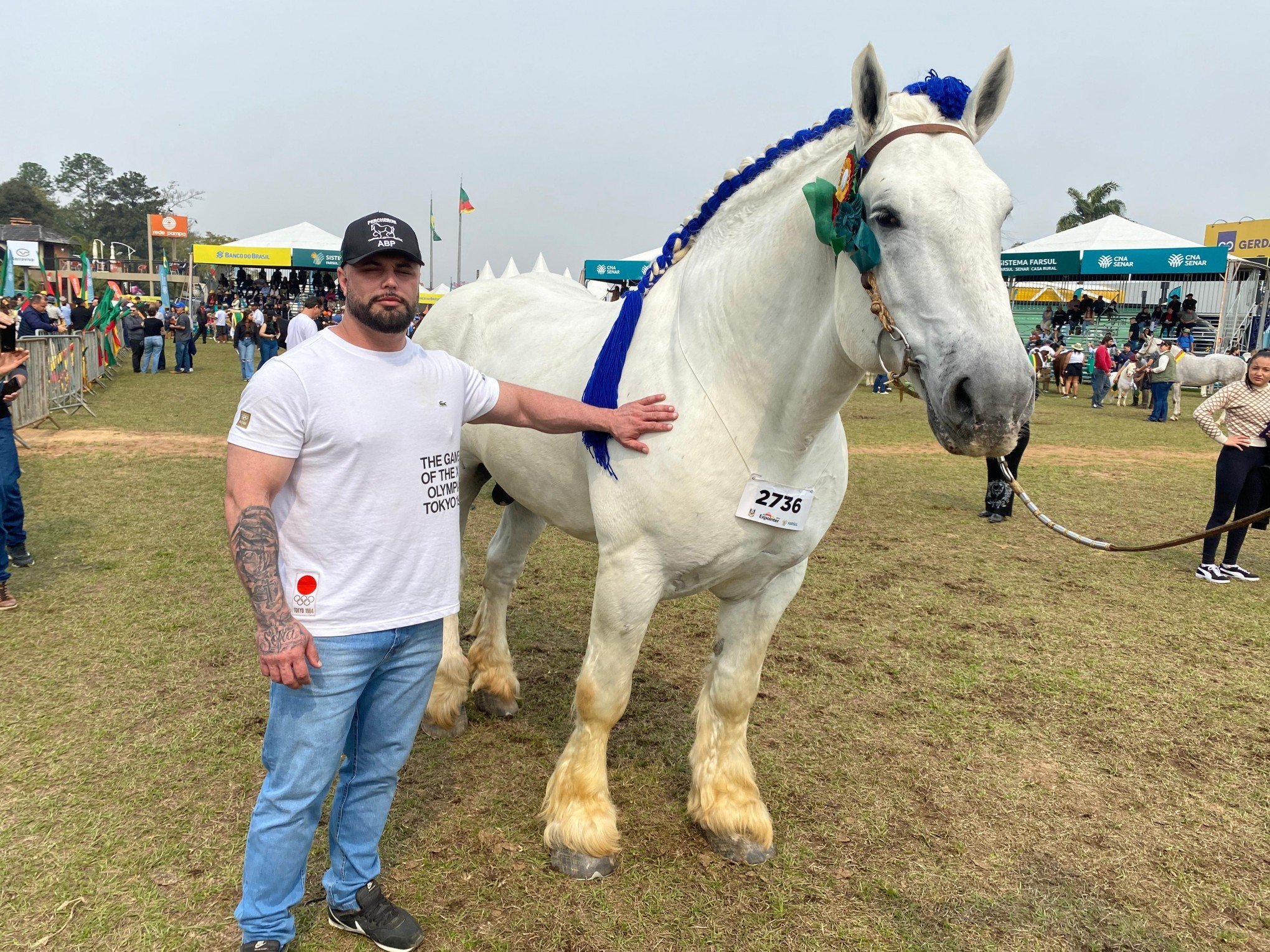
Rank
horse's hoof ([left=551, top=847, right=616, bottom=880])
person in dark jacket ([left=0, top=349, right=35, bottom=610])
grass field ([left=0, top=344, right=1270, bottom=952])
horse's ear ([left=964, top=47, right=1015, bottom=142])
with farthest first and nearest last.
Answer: person in dark jacket ([left=0, top=349, right=35, bottom=610]), horse's hoof ([left=551, top=847, right=616, bottom=880]), grass field ([left=0, top=344, right=1270, bottom=952]), horse's ear ([left=964, top=47, right=1015, bottom=142])

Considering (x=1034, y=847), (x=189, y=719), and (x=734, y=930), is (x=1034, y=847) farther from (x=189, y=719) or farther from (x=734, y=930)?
(x=189, y=719)

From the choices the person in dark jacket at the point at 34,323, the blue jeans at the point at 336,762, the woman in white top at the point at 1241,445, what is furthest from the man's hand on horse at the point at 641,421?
the person in dark jacket at the point at 34,323

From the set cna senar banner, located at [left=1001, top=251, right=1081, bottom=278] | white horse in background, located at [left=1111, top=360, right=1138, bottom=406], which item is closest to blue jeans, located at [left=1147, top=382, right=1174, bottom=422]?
white horse in background, located at [left=1111, top=360, right=1138, bottom=406]

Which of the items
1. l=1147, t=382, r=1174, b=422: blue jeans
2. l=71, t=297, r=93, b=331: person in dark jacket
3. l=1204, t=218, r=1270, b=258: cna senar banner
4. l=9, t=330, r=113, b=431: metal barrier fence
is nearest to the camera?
l=9, t=330, r=113, b=431: metal barrier fence

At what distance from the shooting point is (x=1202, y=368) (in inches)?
847

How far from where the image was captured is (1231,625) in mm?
5449

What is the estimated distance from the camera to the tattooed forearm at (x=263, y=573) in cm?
183

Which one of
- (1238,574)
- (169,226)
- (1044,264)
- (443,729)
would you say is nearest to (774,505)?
(443,729)

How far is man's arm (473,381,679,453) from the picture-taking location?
8.01ft

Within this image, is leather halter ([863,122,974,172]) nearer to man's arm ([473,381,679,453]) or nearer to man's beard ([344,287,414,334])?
man's arm ([473,381,679,453])

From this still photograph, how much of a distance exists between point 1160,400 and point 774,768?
61.1ft

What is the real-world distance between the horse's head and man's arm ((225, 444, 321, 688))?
1552mm

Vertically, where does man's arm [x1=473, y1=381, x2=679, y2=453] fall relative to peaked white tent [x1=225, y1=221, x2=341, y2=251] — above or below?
below

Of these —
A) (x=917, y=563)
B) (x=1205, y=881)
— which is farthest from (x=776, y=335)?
(x=917, y=563)
